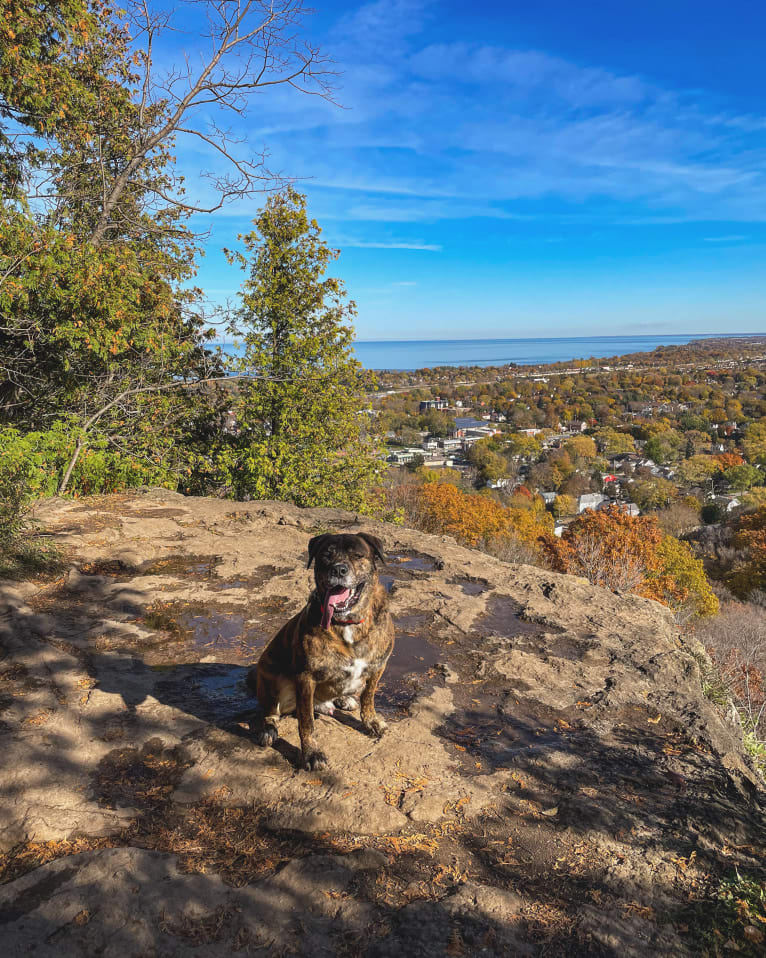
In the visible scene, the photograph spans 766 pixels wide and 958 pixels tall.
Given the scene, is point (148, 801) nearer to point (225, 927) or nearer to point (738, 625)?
point (225, 927)

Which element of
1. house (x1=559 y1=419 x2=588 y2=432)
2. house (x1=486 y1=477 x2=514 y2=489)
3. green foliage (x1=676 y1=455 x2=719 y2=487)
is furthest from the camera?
house (x1=559 y1=419 x2=588 y2=432)

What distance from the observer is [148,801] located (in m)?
2.85

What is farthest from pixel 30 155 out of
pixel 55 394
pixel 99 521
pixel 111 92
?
pixel 99 521

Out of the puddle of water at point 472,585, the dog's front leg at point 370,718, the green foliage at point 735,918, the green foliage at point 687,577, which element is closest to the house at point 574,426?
the green foliage at point 687,577

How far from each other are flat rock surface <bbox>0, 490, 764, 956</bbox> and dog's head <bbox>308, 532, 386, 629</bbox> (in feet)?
3.37

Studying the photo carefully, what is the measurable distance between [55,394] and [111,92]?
18.3ft

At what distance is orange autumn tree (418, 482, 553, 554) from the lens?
46369mm

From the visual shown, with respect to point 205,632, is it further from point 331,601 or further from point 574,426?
point 574,426

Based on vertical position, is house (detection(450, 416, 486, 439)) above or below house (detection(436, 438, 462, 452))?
above

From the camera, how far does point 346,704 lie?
380cm

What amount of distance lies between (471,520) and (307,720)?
4706cm

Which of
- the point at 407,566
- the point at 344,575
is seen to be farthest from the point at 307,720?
the point at 407,566

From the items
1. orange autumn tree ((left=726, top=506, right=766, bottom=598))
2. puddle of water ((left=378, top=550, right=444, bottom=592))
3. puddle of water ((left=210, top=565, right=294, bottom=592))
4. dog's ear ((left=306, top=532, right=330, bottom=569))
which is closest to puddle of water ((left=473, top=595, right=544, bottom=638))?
puddle of water ((left=378, top=550, right=444, bottom=592))

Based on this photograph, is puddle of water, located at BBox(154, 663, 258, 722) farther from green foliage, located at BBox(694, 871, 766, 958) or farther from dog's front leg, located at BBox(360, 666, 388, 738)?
green foliage, located at BBox(694, 871, 766, 958)
